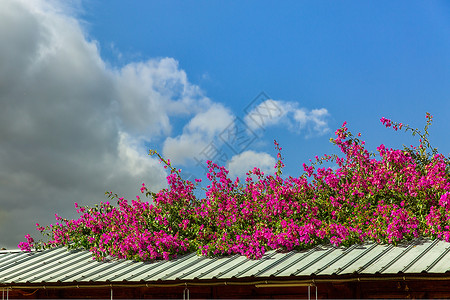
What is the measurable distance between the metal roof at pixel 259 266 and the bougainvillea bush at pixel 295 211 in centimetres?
31

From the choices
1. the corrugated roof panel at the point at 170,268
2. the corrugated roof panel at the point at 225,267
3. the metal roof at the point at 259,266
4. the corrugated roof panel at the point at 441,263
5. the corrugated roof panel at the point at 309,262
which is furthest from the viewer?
the corrugated roof panel at the point at 170,268

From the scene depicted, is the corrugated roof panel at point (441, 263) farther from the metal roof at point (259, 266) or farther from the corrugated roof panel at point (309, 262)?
the corrugated roof panel at point (309, 262)

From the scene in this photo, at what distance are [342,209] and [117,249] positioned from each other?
218 inches

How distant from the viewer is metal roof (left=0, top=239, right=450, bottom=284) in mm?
10055

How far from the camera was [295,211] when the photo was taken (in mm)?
13445

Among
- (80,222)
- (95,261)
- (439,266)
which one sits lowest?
(439,266)

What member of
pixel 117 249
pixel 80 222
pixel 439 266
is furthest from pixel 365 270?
pixel 80 222

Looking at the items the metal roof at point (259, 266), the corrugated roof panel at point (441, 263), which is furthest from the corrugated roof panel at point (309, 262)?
the corrugated roof panel at point (441, 263)

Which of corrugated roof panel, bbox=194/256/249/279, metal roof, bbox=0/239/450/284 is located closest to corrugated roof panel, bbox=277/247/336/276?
metal roof, bbox=0/239/450/284

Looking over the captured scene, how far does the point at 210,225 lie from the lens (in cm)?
1439

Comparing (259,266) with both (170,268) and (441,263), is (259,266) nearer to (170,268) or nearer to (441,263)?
(170,268)

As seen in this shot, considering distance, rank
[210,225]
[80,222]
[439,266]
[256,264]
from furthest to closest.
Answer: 1. [80,222]
2. [210,225]
3. [256,264]
4. [439,266]

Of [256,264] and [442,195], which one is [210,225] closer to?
[256,264]

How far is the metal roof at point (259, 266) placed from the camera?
33.0ft
